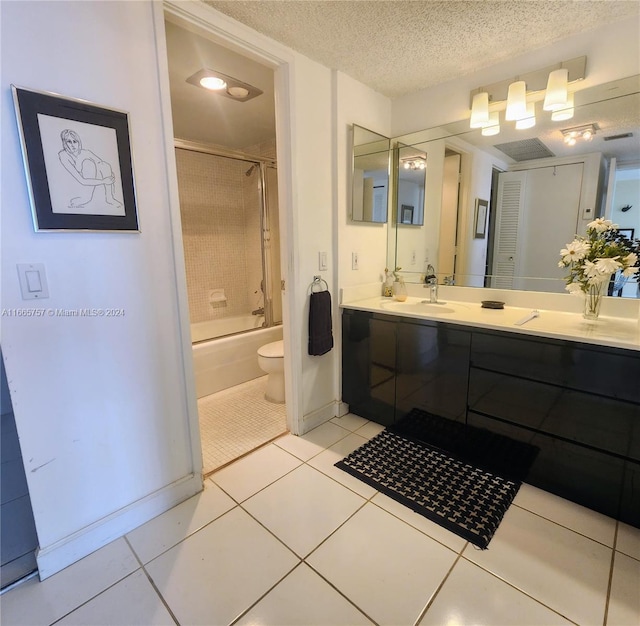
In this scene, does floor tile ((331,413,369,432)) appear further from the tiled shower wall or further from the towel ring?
the tiled shower wall

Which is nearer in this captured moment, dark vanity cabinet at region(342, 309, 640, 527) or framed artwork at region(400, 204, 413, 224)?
dark vanity cabinet at region(342, 309, 640, 527)

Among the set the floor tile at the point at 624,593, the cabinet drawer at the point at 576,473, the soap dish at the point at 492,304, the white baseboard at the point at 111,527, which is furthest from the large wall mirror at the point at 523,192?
the white baseboard at the point at 111,527

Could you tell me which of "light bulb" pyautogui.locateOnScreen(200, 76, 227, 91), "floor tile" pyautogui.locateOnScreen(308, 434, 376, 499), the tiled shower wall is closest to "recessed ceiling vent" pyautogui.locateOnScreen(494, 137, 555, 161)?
Answer: "light bulb" pyautogui.locateOnScreen(200, 76, 227, 91)

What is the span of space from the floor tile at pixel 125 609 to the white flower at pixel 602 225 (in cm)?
242

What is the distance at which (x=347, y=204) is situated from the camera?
2238 mm

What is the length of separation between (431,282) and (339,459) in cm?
131

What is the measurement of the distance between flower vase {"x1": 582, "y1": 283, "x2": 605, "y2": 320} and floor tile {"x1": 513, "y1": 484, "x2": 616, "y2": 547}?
2.98ft

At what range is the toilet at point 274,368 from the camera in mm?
2576

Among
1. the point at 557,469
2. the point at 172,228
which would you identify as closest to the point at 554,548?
the point at 557,469

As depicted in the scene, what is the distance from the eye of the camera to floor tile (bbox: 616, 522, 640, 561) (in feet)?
4.36

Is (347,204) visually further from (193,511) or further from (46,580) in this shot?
(46,580)

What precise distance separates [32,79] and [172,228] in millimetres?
622

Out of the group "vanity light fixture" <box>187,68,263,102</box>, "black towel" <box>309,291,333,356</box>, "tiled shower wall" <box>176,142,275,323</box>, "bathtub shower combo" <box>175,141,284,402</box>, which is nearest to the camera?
"vanity light fixture" <box>187,68,263,102</box>

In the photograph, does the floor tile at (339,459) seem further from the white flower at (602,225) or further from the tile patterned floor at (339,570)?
the white flower at (602,225)
